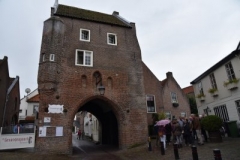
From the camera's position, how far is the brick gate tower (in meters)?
13.4

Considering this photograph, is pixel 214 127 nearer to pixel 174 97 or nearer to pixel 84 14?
pixel 174 97

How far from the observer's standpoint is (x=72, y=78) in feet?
48.7

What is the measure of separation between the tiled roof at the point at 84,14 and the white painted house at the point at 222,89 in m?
9.85

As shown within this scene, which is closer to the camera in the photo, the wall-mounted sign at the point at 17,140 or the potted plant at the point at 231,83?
the wall-mounted sign at the point at 17,140

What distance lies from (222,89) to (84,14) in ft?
47.8

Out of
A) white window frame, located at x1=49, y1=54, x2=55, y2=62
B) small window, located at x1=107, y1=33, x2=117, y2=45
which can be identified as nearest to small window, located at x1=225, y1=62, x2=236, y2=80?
small window, located at x1=107, y1=33, x2=117, y2=45

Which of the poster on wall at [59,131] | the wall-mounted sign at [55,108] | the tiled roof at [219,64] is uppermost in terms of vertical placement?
the tiled roof at [219,64]

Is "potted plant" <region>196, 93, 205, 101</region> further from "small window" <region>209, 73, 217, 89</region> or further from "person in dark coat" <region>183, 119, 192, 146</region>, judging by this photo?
"person in dark coat" <region>183, 119, 192, 146</region>

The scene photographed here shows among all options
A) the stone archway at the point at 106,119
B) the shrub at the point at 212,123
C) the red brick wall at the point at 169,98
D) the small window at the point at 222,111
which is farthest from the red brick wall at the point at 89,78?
the red brick wall at the point at 169,98

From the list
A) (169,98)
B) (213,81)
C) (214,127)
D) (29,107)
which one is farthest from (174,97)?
(29,107)

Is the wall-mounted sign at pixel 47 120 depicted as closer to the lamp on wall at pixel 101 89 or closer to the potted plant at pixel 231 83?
the lamp on wall at pixel 101 89

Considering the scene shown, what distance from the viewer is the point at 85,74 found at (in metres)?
15.4

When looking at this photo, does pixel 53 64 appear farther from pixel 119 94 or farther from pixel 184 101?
pixel 184 101

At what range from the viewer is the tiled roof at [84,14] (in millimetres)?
16906
